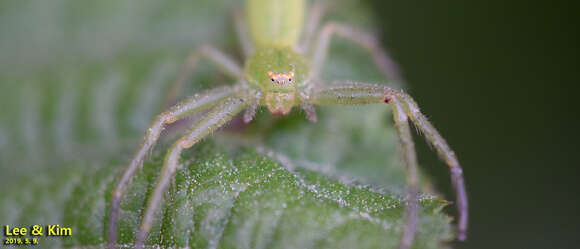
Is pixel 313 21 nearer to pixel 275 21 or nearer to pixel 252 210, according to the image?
pixel 275 21

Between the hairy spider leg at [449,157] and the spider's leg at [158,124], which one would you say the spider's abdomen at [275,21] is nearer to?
the spider's leg at [158,124]

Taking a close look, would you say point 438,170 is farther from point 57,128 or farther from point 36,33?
point 36,33

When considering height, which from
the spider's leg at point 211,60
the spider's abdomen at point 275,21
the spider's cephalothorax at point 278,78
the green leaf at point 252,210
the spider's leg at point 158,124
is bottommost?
the green leaf at point 252,210

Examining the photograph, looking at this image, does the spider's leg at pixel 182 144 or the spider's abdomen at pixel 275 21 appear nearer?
the spider's leg at pixel 182 144

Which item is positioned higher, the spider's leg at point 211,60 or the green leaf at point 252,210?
the spider's leg at point 211,60

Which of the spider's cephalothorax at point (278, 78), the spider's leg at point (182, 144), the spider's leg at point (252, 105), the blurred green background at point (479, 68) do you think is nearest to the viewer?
the spider's leg at point (182, 144)

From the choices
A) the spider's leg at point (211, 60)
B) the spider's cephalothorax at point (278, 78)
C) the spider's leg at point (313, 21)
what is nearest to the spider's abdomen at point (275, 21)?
the spider's leg at point (313, 21)

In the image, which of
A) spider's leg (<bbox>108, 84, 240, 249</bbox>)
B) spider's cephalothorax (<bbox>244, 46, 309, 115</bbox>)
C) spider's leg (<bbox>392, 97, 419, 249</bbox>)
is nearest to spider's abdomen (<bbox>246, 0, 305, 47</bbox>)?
spider's cephalothorax (<bbox>244, 46, 309, 115</bbox>)
